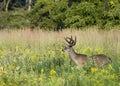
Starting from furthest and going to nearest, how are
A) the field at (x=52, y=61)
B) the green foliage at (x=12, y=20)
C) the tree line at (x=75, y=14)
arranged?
the green foliage at (x=12, y=20)
the tree line at (x=75, y=14)
the field at (x=52, y=61)

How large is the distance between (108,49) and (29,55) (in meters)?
2.35

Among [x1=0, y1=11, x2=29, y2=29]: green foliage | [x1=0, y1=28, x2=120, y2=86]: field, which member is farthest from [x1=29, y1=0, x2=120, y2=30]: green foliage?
[x1=0, y1=11, x2=29, y2=29]: green foliage

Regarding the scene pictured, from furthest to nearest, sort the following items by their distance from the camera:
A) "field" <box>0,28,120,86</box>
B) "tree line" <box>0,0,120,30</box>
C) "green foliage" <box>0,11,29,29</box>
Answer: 1. "green foliage" <box>0,11,29,29</box>
2. "tree line" <box>0,0,120,30</box>
3. "field" <box>0,28,120,86</box>

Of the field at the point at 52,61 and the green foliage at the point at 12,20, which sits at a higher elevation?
the green foliage at the point at 12,20

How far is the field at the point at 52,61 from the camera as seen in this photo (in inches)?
269

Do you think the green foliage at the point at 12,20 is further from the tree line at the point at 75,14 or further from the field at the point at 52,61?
the field at the point at 52,61

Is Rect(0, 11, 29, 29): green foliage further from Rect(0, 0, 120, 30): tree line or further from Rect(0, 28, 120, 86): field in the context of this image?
Rect(0, 28, 120, 86): field

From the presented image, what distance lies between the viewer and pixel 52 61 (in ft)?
31.2

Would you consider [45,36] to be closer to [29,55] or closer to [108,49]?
[108,49]

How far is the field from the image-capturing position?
22.4ft

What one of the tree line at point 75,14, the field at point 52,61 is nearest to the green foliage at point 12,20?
the tree line at point 75,14

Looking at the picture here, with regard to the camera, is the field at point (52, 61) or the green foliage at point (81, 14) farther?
the green foliage at point (81, 14)

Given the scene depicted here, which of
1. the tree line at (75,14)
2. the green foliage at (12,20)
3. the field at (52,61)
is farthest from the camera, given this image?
the green foliage at (12,20)

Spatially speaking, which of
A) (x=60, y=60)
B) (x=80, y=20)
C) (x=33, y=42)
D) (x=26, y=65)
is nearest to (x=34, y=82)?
(x=26, y=65)
